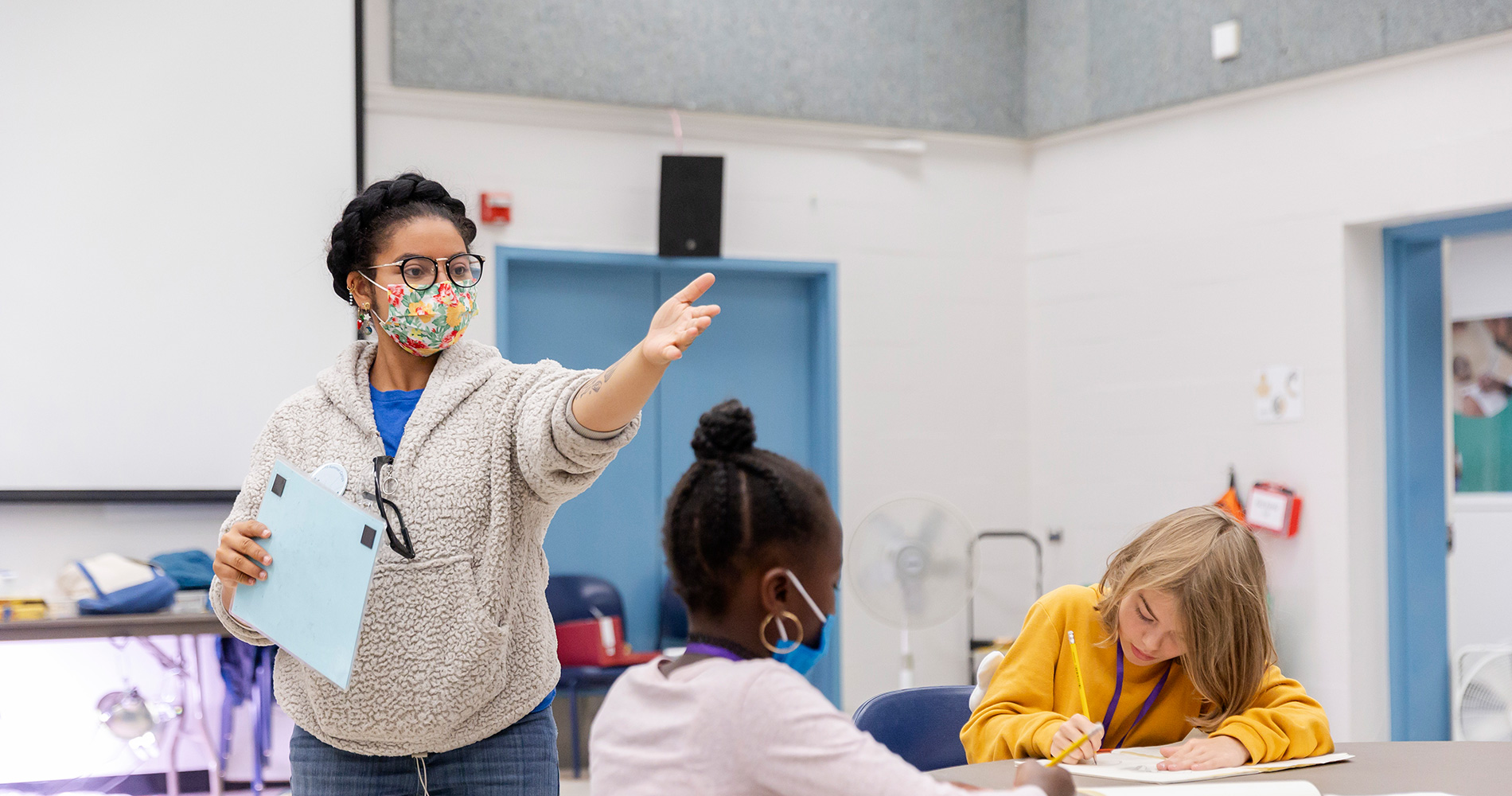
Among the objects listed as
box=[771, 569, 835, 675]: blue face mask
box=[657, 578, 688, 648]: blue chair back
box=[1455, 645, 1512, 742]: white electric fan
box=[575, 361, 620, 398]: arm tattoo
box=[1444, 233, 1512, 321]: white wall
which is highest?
box=[1444, 233, 1512, 321]: white wall

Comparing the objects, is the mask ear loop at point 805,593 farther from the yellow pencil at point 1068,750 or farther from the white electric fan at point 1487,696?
the white electric fan at point 1487,696

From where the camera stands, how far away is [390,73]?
13.4 feet

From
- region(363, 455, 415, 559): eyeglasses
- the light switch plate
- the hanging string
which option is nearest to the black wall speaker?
the hanging string

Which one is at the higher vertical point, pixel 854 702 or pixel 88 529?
pixel 88 529

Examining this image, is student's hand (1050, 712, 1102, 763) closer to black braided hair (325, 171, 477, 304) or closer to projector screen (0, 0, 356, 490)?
black braided hair (325, 171, 477, 304)

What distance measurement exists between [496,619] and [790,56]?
11.6 feet

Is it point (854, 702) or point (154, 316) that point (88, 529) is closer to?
point (154, 316)

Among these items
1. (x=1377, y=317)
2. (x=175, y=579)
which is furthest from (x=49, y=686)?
(x=1377, y=317)

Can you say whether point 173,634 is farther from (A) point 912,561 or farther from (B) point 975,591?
(B) point 975,591

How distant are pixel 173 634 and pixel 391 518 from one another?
2112 mm

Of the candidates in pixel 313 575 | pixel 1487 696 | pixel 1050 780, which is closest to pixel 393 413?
pixel 313 575

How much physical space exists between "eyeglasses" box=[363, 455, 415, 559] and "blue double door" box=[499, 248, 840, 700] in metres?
2.83

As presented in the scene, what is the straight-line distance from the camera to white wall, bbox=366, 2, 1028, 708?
4246 mm

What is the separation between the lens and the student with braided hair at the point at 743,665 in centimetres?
100
